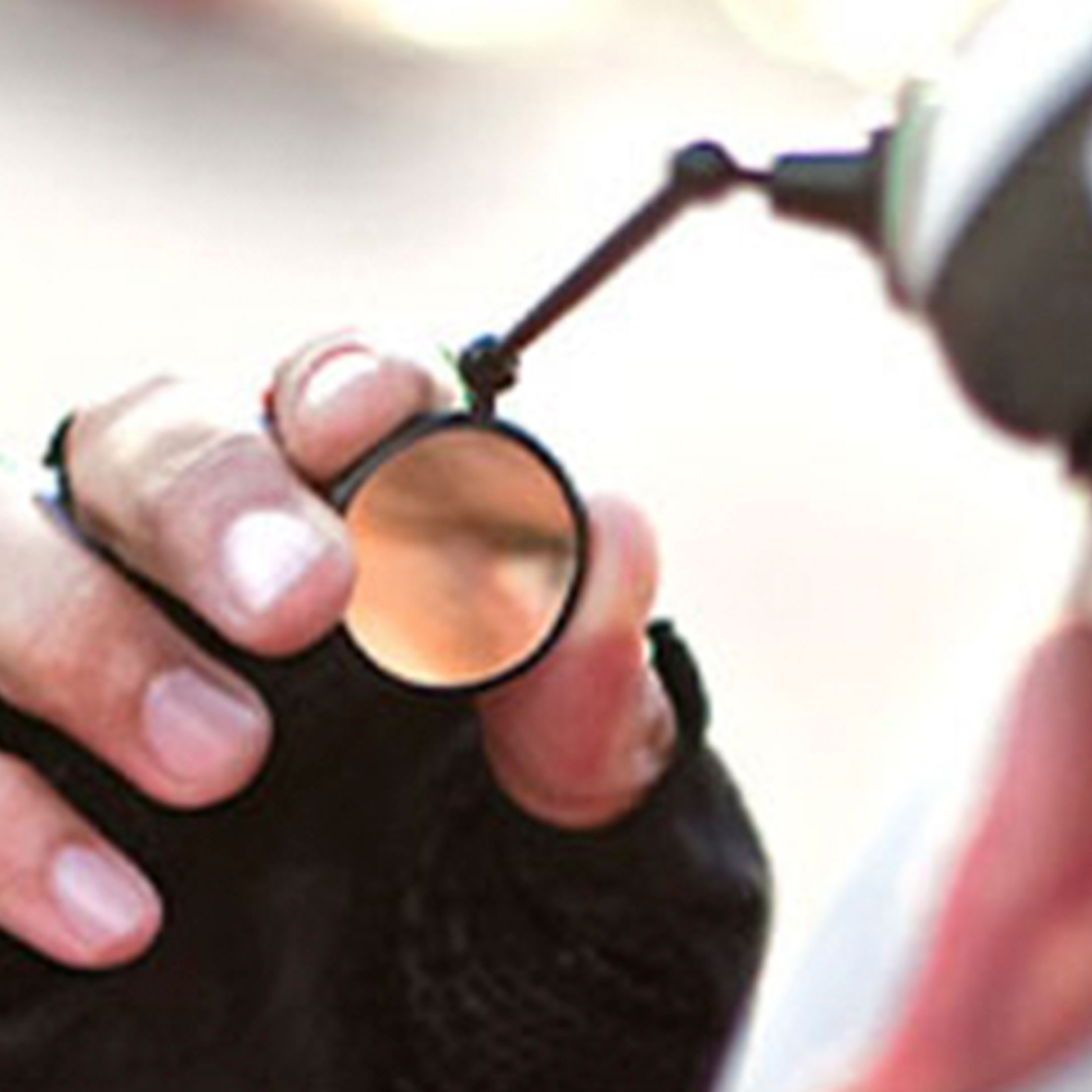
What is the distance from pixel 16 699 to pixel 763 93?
9.53 feet

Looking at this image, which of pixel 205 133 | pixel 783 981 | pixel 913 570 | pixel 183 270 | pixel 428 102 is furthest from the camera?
pixel 428 102

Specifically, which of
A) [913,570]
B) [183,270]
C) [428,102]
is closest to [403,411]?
[913,570]

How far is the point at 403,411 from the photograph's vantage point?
0.52 m

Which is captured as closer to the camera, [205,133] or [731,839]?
[731,839]

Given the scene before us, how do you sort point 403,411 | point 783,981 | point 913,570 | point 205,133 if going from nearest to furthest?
point 783,981 → point 403,411 → point 913,570 → point 205,133

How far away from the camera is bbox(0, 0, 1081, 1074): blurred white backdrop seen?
2.59 metres

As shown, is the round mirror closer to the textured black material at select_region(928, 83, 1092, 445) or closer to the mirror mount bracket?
the mirror mount bracket

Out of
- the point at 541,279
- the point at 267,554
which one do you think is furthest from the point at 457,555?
the point at 541,279

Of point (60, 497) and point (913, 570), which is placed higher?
point (60, 497)

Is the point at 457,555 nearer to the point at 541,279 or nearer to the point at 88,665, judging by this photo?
the point at 88,665

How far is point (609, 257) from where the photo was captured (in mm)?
493

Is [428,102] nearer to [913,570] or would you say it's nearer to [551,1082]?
[913,570]

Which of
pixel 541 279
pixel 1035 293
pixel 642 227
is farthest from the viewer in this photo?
pixel 541 279

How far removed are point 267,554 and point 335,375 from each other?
Answer: 34mm
